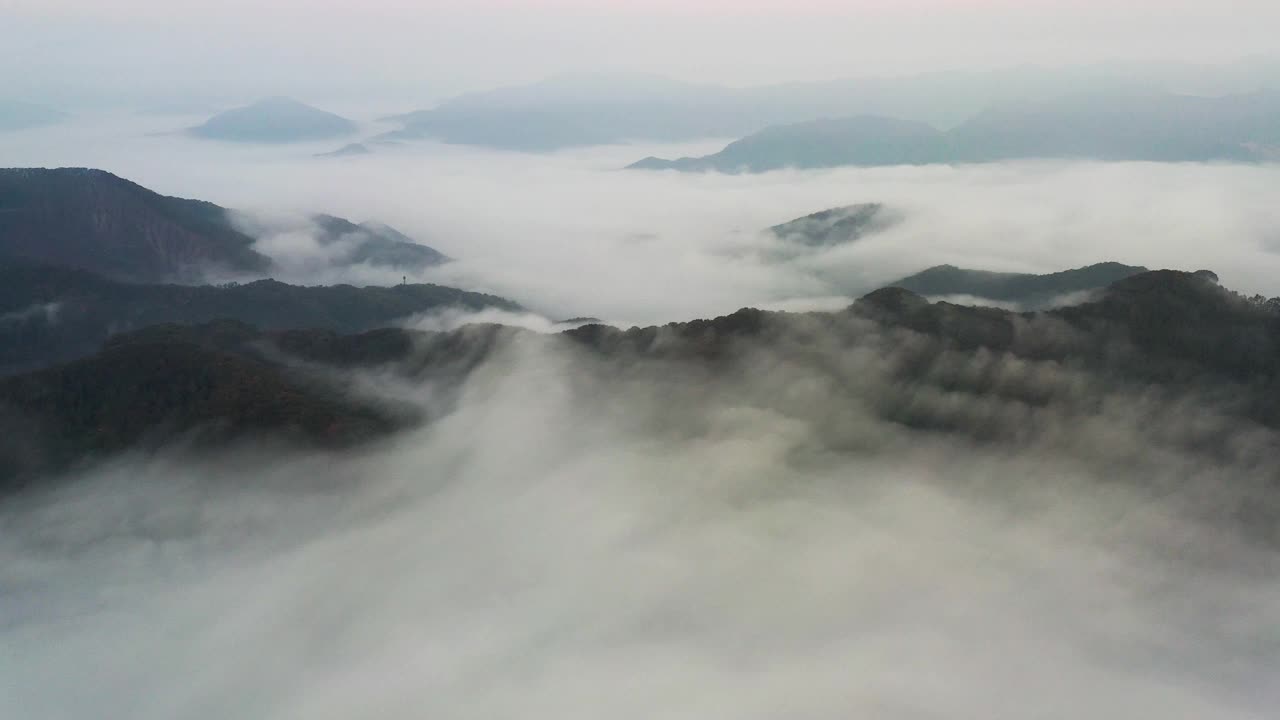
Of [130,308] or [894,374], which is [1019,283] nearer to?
[894,374]

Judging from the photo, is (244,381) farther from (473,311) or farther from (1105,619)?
(1105,619)

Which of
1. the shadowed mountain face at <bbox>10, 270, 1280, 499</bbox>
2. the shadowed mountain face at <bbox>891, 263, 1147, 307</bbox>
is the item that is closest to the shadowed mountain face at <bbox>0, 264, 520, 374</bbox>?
the shadowed mountain face at <bbox>10, 270, 1280, 499</bbox>

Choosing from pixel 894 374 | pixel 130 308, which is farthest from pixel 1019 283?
pixel 130 308

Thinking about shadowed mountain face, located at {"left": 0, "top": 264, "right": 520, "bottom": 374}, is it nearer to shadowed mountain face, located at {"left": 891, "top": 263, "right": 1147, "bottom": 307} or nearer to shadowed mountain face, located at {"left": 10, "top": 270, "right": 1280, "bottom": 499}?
shadowed mountain face, located at {"left": 10, "top": 270, "right": 1280, "bottom": 499}

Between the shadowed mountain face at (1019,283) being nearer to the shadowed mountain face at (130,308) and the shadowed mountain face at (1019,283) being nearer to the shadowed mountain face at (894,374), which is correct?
the shadowed mountain face at (894,374)

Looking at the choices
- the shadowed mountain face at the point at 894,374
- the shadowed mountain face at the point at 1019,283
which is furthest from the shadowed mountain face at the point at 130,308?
the shadowed mountain face at the point at 1019,283

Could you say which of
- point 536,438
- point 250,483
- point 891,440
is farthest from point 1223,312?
point 250,483

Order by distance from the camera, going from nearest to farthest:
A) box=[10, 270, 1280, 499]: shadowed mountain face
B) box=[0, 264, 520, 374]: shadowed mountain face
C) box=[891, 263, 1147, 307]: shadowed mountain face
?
box=[10, 270, 1280, 499]: shadowed mountain face, box=[891, 263, 1147, 307]: shadowed mountain face, box=[0, 264, 520, 374]: shadowed mountain face
